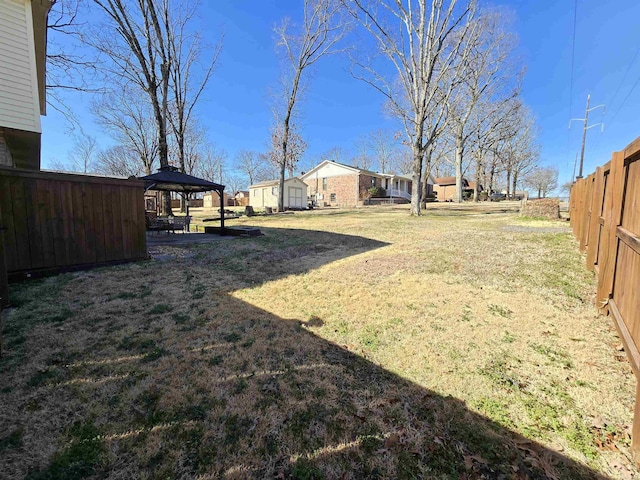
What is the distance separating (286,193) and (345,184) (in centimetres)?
731

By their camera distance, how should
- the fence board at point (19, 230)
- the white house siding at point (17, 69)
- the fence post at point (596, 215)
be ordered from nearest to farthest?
1. the fence board at point (19, 230)
2. the fence post at point (596, 215)
3. the white house siding at point (17, 69)

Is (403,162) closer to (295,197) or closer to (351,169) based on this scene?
(351,169)

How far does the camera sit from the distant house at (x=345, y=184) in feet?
103

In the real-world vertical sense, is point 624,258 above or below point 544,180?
below

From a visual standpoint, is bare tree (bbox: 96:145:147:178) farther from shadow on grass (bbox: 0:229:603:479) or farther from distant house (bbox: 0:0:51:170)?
shadow on grass (bbox: 0:229:603:479)

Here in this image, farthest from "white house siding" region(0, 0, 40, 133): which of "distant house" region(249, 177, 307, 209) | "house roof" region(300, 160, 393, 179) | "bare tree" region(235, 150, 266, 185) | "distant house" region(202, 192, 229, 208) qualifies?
"bare tree" region(235, 150, 266, 185)

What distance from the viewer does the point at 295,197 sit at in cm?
2986

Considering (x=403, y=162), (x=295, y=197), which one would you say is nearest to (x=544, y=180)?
(x=403, y=162)

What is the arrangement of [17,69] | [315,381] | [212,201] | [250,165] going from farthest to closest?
1. [250,165]
2. [212,201]
3. [17,69]
4. [315,381]

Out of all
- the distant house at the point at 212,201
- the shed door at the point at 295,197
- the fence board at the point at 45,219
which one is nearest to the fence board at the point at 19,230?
the fence board at the point at 45,219

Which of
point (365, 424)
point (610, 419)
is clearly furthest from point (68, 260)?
point (610, 419)

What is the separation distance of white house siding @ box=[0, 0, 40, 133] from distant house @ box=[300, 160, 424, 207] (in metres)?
26.5

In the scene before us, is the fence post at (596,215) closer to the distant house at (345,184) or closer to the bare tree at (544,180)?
the distant house at (345,184)

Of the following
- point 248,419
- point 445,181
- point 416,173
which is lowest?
point 248,419
